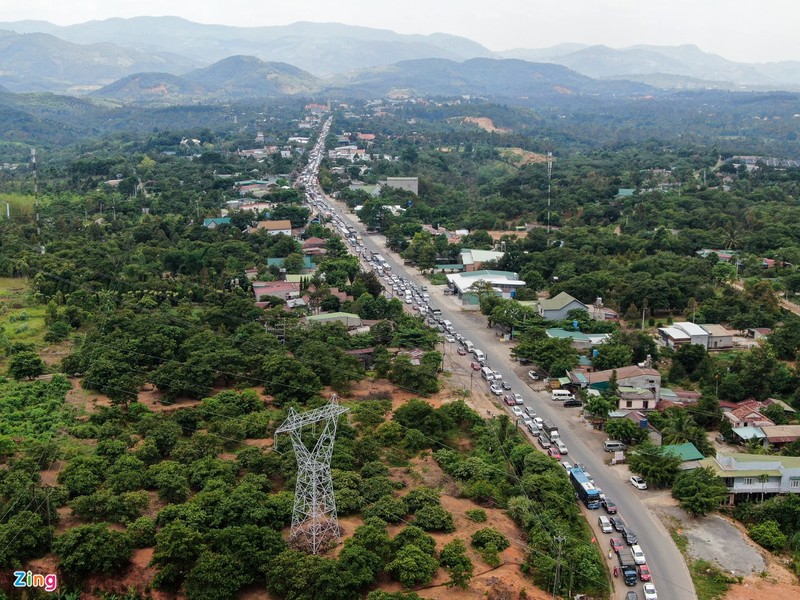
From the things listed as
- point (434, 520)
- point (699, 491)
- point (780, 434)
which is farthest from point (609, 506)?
point (780, 434)

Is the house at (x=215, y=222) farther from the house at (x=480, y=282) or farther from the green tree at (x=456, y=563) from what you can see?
the green tree at (x=456, y=563)

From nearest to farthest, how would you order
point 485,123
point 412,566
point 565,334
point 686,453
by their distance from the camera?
point 412,566 < point 686,453 < point 565,334 < point 485,123

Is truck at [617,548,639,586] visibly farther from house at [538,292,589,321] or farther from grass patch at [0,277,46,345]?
grass patch at [0,277,46,345]

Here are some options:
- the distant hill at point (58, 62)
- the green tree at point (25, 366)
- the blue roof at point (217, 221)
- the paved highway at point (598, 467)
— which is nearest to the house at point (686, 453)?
the paved highway at point (598, 467)

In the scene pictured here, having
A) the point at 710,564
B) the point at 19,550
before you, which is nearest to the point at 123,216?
the point at 19,550

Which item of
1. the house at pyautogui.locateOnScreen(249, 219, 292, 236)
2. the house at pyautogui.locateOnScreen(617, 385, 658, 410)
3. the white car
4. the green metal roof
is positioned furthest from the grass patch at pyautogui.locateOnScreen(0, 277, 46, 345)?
the white car

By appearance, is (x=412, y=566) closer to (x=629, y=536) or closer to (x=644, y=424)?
(x=629, y=536)
